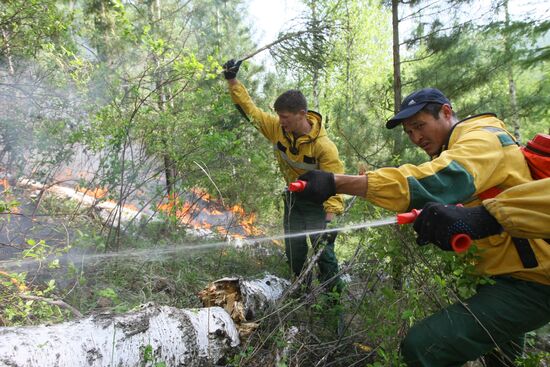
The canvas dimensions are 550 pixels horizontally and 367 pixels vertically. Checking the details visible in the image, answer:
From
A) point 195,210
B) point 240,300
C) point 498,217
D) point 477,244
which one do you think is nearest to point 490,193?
point 477,244

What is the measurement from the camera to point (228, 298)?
3.14 metres

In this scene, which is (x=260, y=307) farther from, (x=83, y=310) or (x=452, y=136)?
(x=452, y=136)

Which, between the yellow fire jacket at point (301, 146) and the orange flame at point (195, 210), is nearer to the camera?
the yellow fire jacket at point (301, 146)

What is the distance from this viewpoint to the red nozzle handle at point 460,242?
177 cm

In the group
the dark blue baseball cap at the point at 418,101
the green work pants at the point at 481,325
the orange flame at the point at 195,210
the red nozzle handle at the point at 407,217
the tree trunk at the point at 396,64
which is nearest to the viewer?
the red nozzle handle at the point at 407,217

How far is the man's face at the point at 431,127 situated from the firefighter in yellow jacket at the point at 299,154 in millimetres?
1494

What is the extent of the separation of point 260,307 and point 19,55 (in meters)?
4.80

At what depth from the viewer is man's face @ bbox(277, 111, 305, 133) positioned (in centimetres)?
411

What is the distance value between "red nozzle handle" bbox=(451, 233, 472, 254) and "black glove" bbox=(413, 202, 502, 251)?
28 mm

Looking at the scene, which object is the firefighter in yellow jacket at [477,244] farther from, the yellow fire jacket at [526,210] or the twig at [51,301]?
the twig at [51,301]

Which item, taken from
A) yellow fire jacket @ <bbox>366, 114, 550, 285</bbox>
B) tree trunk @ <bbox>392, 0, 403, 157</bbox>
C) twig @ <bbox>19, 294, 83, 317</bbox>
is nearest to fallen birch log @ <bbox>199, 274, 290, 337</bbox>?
twig @ <bbox>19, 294, 83, 317</bbox>

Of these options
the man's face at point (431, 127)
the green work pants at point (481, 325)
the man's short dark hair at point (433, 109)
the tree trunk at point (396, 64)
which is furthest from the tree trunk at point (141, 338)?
the tree trunk at point (396, 64)

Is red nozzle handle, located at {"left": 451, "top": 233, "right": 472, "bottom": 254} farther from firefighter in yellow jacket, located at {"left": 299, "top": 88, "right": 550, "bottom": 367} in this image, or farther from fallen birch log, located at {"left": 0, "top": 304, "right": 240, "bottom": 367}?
fallen birch log, located at {"left": 0, "top": 304, "right": 240, "bottom": 367}

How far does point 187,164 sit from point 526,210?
→ 384cm
